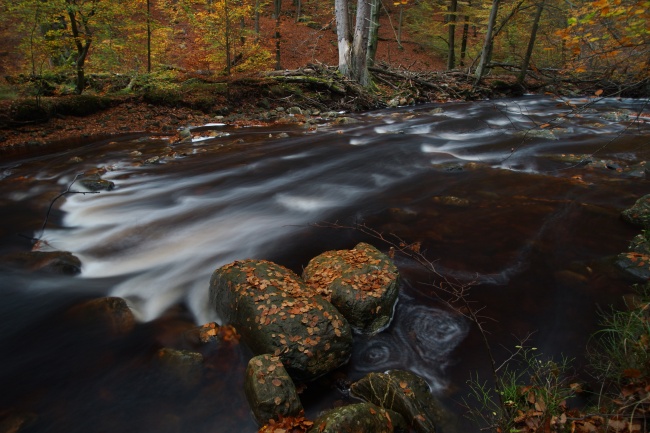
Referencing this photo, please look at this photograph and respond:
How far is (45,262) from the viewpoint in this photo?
4.69m

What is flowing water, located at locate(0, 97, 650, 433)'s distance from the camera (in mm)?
3209

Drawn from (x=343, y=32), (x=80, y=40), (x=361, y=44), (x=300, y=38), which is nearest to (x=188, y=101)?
(x=80, y=40)

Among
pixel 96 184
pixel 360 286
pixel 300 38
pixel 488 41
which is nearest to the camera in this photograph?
pixel 360 286

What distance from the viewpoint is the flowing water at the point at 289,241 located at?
321 cm

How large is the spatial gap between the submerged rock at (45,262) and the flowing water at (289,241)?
0.48 feet

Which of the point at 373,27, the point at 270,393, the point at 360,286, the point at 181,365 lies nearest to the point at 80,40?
the point at 373,27

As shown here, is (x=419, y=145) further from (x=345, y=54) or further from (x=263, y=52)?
(x=263, y=52)

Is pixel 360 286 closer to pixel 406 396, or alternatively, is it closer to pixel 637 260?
pixel 406 396

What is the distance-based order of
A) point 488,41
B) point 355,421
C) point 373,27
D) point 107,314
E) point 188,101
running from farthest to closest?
point 488,41 < point 373,27 < point 188,101 < point 107,314 < point 355,421

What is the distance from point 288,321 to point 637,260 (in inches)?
157

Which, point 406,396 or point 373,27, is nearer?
point 406,396

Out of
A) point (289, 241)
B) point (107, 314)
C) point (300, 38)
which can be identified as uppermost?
point (300, 38)

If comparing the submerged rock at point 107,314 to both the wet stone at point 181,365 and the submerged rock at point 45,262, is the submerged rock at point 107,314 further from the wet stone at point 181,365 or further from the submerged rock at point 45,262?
the submerged rock at point 45,262

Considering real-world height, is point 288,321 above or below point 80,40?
below
